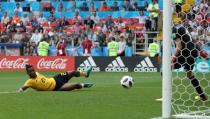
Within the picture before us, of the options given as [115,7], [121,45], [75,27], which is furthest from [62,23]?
[121,45]

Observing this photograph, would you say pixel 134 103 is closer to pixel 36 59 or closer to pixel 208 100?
pixel 208 100

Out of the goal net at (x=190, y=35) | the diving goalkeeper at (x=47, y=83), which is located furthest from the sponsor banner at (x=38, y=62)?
the goal net at (x=190, y=35)

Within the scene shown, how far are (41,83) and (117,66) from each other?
12.7 meters

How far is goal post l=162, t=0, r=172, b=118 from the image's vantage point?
31.9 ft

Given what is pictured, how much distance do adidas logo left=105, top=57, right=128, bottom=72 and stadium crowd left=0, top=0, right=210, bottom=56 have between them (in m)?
1.98

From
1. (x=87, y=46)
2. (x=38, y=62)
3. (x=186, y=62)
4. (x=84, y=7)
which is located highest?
(x=84, y=7)

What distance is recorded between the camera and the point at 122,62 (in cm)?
2741

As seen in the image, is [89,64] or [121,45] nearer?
[89,64]

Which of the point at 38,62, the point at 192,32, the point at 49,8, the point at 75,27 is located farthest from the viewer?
the point at 49,8

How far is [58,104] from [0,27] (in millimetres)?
22313

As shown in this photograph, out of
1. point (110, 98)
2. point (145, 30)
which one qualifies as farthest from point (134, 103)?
point (145, 30)

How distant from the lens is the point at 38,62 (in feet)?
93.4

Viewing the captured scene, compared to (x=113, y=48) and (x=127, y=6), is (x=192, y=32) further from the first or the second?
(x=127, y=6)

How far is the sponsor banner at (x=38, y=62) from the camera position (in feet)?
92.1
